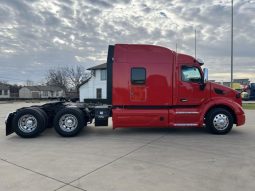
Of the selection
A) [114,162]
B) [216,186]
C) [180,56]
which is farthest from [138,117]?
[216,186]

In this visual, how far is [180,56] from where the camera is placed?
30.0ft

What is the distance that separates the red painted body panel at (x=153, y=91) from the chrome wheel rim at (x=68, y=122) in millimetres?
1332

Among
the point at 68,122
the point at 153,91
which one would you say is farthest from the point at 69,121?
the point at 153,91

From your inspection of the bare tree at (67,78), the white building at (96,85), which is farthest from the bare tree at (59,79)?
the white building at (96,85)

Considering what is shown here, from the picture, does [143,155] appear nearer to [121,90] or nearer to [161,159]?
[161,159]

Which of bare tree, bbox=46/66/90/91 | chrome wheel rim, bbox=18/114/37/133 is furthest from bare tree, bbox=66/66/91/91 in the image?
chrome wheel rim, bbox=18/114/37/133

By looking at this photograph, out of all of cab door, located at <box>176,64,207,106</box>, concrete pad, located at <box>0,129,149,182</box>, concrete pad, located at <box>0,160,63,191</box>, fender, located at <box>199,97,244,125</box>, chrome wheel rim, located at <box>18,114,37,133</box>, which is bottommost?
concrete pad, located at <box>0,160,63,191</box>

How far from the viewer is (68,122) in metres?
8.84

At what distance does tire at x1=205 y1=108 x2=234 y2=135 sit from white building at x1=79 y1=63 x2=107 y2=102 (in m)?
31.2

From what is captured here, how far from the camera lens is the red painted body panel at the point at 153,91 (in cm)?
895

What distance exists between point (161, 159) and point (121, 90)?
11.9 feet

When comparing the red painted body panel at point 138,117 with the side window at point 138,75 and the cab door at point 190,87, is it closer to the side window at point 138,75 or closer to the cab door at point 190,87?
the cab door at point 190,87

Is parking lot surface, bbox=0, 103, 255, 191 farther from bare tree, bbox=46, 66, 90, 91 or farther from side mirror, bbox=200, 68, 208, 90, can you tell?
bare tree, bbox=46, 66, 90, 91

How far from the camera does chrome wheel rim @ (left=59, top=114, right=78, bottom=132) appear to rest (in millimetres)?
8781
